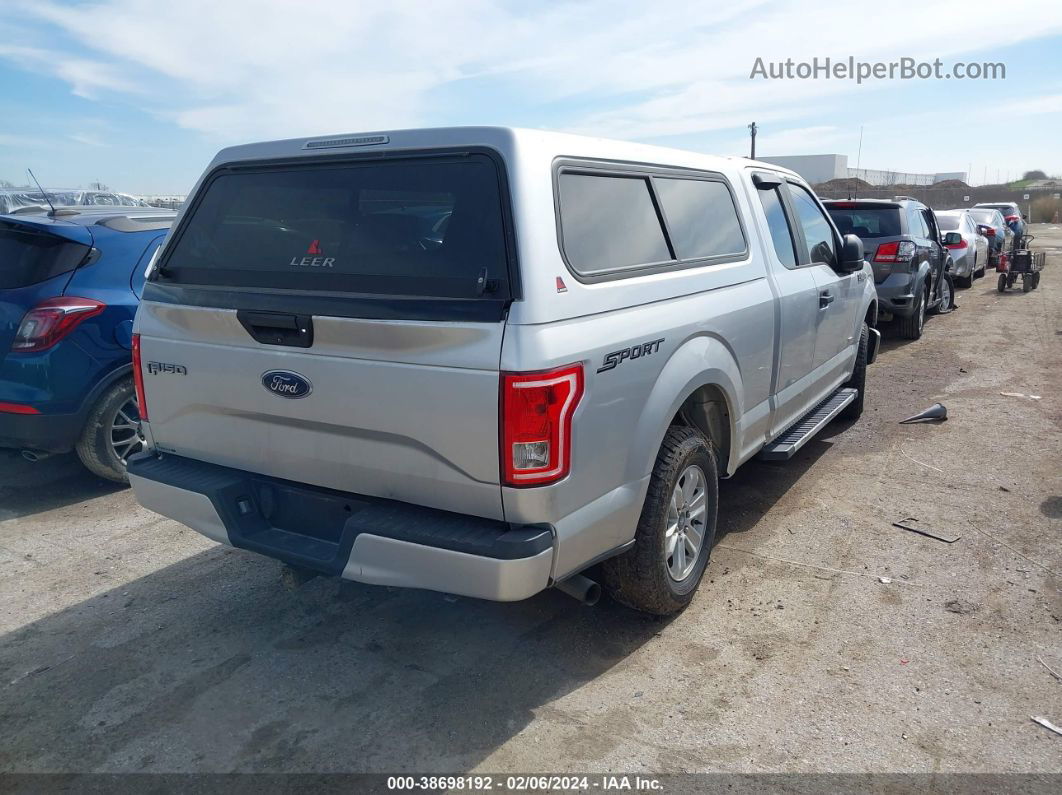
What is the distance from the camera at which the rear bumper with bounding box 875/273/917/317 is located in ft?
33.7

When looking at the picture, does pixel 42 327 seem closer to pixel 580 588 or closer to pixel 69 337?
pixel 69 337

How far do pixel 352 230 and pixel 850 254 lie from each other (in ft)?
12.7

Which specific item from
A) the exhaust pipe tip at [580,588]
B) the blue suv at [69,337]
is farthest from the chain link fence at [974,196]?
the exhaust pipe tip at [580,588]

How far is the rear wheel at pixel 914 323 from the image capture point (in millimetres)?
10703

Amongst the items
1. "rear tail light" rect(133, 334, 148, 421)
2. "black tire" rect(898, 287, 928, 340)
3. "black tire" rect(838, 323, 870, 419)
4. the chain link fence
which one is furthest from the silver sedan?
the chain link fence

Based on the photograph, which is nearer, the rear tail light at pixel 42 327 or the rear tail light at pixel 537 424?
the rear tail light at pixel 537 424

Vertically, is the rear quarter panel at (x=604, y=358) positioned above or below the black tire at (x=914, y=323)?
above

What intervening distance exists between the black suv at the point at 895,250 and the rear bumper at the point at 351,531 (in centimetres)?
852

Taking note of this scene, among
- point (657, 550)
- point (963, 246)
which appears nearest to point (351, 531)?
point (657, 550)

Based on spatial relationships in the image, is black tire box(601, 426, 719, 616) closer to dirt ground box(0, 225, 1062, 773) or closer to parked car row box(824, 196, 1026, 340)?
dirt ground box(0, 225, 1062, 773)

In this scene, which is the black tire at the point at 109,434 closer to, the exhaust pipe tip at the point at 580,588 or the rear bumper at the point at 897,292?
the exhaust pipe tip at the point at 580,588

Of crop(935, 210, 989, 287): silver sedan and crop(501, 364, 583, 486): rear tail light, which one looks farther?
crop(935, 210, 989, 287): silver sedan

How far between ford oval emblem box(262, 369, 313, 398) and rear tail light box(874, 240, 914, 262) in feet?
29.5

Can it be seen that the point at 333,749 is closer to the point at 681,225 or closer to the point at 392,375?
the point at 392,375
